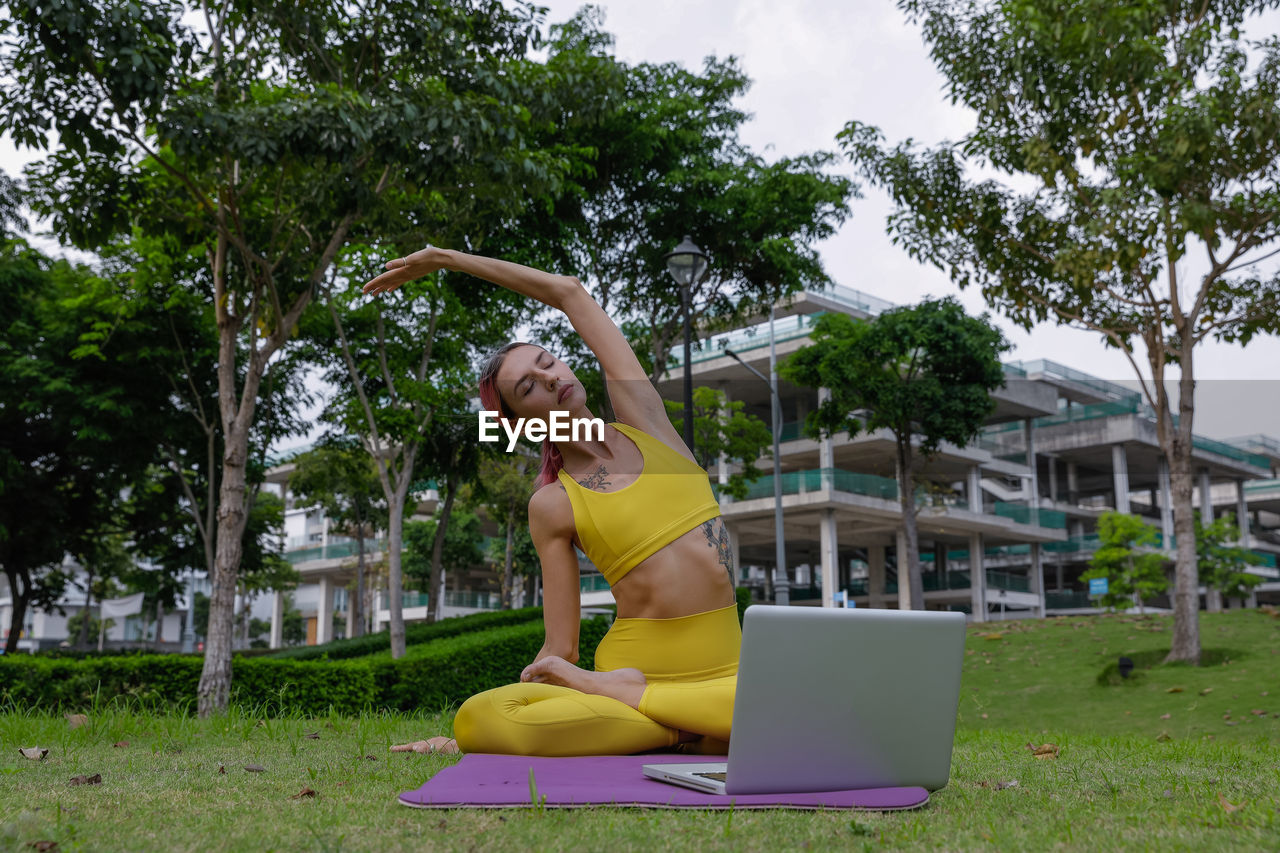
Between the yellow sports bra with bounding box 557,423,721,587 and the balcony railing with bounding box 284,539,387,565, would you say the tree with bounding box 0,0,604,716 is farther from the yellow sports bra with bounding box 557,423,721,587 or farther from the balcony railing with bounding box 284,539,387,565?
the balcony railing with bounding box 284,539,387,565

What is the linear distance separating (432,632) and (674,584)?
57.0ft

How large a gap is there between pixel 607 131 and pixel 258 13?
7011 millimetres

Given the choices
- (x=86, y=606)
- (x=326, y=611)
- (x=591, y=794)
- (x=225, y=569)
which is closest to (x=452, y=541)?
(x=86, y=606)

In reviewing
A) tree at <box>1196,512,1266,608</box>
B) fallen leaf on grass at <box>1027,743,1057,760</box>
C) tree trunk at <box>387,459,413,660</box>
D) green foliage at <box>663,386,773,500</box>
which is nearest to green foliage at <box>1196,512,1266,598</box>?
tree at <box>1196,512,1266,608</box>

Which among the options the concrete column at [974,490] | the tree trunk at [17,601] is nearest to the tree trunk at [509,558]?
the tree trunk at [17,601]

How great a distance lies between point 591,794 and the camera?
94.3 inches

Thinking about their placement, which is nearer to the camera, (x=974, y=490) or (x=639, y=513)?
(x=639, y=513)

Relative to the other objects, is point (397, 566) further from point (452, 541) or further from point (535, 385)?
point (452, 541)

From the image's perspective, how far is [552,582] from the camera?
335 centimetres

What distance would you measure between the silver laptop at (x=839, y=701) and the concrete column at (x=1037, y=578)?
37.9 metres

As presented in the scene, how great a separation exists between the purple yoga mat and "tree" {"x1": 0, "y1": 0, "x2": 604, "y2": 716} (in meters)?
6.71

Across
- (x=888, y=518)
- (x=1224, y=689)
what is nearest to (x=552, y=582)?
(x=1224, y=689)

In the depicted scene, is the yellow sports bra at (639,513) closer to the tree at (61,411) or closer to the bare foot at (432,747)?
the bare foot at (432,747)

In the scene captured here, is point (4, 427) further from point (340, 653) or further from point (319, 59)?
point (319, 59)
